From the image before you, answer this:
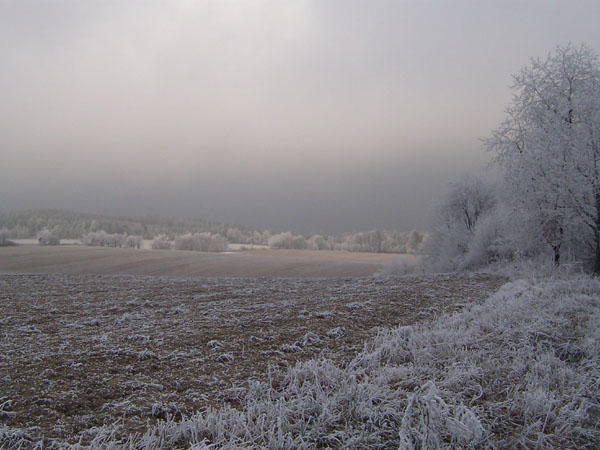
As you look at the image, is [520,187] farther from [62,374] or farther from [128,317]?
[62,374]

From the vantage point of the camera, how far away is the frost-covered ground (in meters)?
3.63

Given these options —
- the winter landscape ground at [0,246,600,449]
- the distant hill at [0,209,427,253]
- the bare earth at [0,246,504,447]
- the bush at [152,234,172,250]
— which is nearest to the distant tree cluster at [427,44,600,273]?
the bare earth at [0,246,504,447]

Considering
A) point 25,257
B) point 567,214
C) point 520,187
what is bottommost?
point 25,257

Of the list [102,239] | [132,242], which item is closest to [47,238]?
[102,239]

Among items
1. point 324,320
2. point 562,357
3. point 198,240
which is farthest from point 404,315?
point 198,240

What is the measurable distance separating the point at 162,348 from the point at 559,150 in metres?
13.2

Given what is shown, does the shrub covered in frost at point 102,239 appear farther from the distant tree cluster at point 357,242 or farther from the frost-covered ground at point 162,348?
the frost-covered ground at point 162,348

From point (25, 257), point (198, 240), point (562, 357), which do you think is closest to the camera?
point (562, 357)

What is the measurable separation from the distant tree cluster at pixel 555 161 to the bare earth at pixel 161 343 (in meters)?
3.91

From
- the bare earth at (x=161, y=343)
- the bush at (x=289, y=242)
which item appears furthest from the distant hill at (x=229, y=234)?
the bare earth at (x=161, y=343)

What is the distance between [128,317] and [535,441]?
7.63 m

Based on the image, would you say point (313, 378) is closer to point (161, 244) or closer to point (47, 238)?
point (47, 238)

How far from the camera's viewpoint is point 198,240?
7219 centimetres

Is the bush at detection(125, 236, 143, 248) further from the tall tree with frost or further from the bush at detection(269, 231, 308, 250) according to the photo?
the tall tree with frost
